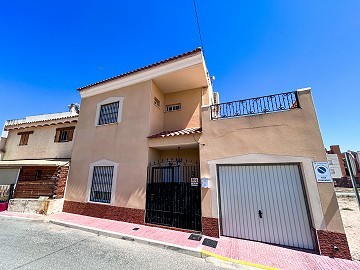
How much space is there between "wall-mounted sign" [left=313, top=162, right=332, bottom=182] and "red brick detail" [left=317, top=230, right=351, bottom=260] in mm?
1695

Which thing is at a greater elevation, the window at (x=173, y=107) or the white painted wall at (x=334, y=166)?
the window at (x=173, y=107)

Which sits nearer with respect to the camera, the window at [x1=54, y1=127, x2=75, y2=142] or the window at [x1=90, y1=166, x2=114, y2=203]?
the window at [x1=90, y1=166, x2=114, y2=203]

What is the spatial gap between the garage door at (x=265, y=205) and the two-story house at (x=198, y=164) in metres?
0.03

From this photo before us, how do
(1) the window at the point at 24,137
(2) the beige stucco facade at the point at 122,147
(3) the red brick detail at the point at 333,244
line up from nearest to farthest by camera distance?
(3) the red brick detail at the point at 333,244, (2) the beige stucco facade at the point at 122,147, (1) the window at the point at 24,137

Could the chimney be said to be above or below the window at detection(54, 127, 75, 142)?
above

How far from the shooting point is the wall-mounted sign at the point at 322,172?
5.62 metres

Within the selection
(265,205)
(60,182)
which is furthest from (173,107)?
(60,182)

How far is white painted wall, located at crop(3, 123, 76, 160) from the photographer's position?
43.7 feet

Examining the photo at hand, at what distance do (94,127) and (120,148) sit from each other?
2.97 metres

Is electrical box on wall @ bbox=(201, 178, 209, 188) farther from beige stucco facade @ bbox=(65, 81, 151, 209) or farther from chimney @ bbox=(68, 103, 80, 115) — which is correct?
chimney @ bbox=(68, 103, 80, 115)

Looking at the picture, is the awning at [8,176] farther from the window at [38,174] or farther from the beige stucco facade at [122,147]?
the beige stucco facade at [122,147]

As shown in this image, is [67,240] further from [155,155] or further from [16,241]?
[155,155]

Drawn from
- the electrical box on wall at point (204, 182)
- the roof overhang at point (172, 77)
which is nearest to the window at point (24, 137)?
the roof overhang at point (172, 77)

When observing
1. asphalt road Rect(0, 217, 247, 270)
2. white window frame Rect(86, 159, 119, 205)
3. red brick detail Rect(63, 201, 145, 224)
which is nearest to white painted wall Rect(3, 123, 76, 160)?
white window frame Rect(86, 159, 119, 205)
